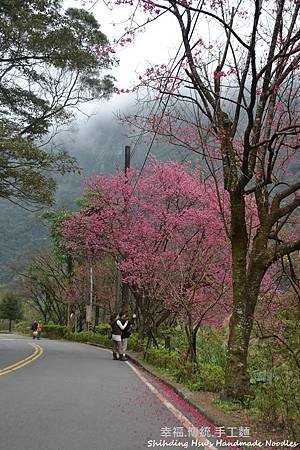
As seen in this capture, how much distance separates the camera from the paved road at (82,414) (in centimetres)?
645

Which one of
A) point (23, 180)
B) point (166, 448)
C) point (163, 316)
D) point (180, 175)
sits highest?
point (180, 175)

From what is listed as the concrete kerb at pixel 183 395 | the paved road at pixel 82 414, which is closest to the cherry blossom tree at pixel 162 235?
the concrete kerb at pixel 183 395

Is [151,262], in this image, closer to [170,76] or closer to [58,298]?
[170,76]

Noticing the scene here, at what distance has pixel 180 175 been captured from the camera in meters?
22.3

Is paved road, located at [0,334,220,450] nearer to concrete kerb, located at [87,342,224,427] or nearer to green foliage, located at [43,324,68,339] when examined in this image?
concrete kerb, located at [87,342,224,427]

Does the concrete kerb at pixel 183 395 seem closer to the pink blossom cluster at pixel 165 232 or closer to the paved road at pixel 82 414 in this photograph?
the paved road at pixel 82 414

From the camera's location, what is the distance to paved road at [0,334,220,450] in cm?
645

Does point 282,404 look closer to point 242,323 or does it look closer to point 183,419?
point 183,419

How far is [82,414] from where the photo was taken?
27.3 ft

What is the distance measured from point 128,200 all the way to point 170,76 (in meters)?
15.1

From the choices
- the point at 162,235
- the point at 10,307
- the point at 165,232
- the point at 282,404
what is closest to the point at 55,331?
the point at 10,307

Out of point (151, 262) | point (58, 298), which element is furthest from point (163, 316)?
point (58, 298)

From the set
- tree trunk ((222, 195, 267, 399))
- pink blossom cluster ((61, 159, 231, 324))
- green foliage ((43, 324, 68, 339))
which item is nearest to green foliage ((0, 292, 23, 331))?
green foliage ((43, 324, 68, 339))

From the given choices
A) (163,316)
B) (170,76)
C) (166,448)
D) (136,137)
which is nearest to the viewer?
(166,448)
